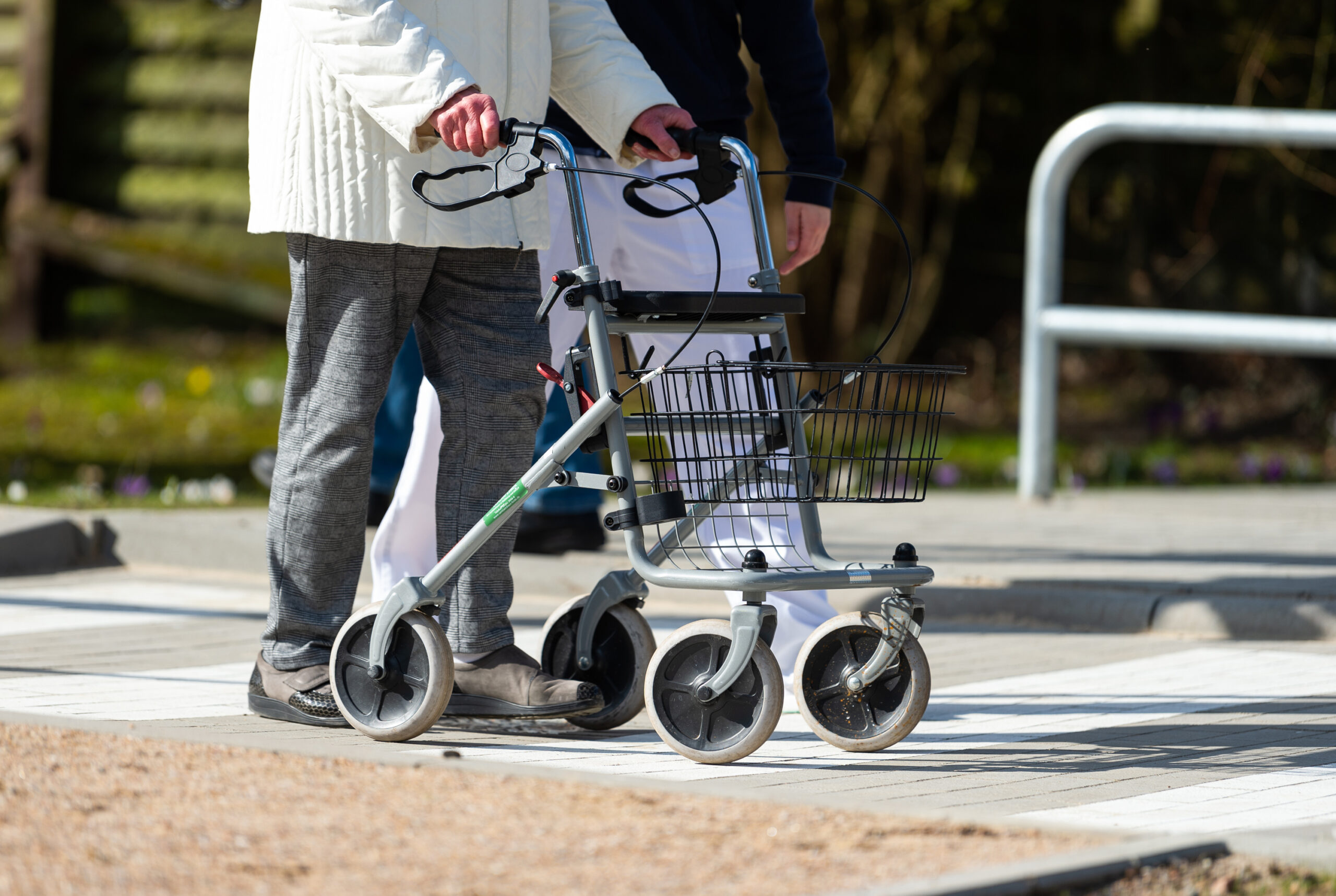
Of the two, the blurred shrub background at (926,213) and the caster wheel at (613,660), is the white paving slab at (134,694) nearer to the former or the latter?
the caster wheel at (613,660)

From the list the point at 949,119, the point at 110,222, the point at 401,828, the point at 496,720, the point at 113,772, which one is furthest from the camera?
the point at 949,119

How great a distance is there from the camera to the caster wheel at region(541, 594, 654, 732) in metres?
4.02

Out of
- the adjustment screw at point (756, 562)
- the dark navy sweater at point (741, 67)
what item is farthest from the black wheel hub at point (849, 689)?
the dark navy sweater at point (741, 67)

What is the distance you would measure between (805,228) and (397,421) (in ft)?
5.88

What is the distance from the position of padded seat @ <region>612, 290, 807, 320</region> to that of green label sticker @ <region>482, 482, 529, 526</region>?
370mm

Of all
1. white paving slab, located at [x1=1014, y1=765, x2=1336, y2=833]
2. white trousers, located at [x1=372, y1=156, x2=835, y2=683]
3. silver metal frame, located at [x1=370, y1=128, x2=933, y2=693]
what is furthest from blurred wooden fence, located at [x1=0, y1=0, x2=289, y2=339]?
white paving slab, located at [x1=1014, y1=765, x2=1336, y2=833]

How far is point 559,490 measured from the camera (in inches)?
249

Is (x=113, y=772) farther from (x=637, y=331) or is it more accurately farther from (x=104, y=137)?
(x=104, y=137)

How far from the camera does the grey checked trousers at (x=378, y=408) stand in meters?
3.95

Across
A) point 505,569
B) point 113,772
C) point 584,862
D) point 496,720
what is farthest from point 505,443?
point 584,862

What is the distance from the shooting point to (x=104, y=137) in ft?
35.5

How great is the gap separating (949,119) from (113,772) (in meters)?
9.05

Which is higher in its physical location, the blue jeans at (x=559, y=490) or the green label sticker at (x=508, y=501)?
the blue jeans at (x=559, y=490)

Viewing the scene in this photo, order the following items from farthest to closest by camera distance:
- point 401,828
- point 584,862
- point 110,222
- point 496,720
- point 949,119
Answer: point 949,119
point 110,222
point 496,720
point 401,828
point 584,862
